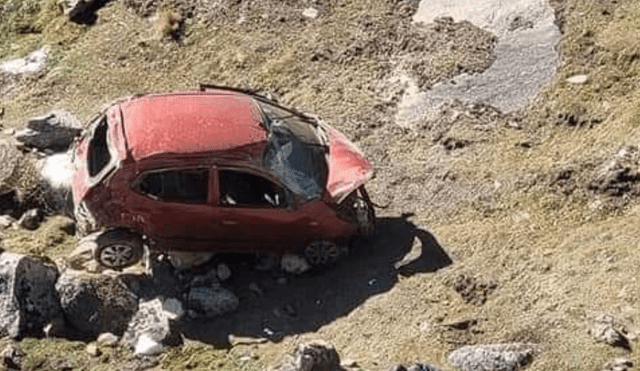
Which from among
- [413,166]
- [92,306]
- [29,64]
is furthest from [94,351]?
[29,64]

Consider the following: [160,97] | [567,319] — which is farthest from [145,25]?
[567,319]

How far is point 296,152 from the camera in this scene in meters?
13.5

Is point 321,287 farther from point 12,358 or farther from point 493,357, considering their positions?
point 12,358

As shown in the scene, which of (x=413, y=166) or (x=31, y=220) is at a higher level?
(x=413, y=166)

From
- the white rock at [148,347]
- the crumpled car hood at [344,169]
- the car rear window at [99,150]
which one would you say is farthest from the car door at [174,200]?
the crumpled car hood at [344,169]

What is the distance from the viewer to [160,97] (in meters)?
13.6

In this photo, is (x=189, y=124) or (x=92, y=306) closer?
(x=92, y=306)

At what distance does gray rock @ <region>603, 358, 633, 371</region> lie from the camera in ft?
37.8

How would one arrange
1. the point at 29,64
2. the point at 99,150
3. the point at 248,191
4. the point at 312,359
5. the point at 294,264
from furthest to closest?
the point at 29,64 → the point at 294,264 → the point at 99,150 → the point at 248,191 → the point at 312,359

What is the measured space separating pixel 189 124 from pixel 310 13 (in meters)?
4.70

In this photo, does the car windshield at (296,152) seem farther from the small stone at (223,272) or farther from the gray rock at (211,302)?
the gray rock at (211,302)

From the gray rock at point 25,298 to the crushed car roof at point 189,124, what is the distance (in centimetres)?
164

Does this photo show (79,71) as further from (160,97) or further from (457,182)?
(457,182)

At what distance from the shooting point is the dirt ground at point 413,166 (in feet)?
40.9
